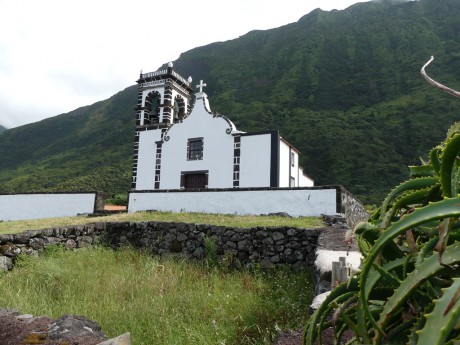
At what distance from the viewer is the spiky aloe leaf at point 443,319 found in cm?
67

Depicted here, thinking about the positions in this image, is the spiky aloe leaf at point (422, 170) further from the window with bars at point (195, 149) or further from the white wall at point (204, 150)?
the window with bars at point (195, 149)

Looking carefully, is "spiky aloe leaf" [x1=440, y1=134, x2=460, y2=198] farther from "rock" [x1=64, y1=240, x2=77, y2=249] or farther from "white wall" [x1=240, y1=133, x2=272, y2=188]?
"white wall" [x1=240, y1=133, x2=272, y2=188]

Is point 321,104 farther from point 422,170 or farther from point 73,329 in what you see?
point 422,170

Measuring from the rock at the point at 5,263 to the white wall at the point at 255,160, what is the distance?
1223cm

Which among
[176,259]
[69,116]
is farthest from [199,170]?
[69,116]

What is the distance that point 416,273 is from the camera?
2.75 feet

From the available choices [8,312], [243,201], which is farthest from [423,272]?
[243,201]

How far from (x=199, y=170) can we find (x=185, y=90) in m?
7.38

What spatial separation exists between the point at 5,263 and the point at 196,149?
13.6m

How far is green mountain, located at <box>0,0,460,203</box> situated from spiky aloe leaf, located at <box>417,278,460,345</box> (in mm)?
31658

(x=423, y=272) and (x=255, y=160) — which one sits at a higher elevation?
(x=255, y=160)

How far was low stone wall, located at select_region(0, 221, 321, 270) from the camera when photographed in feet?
26.6

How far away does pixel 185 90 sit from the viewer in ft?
81.5

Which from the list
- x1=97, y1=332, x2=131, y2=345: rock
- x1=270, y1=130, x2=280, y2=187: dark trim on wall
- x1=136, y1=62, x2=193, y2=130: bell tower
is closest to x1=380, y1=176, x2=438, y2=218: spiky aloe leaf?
x1=97, y1=332, x2=131, y2=345: rock
